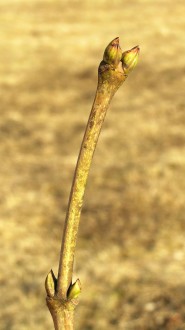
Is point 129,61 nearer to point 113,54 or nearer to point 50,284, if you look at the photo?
point 113,54

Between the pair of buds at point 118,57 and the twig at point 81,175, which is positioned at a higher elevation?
the pair of buds at point 118,57

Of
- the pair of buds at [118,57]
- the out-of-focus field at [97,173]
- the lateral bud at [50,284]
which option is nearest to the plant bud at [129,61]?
the pair of buds at [118,57]

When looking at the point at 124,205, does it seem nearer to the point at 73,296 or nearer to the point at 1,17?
the point at 73,296

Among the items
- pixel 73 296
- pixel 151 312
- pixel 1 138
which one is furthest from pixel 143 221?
pixel 73 296

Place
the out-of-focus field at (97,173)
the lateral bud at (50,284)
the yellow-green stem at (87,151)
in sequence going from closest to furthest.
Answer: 1. the yellow-green stem at (87,151)
2. the lateral bud at (50,284)
3. the out-of-focus field at (97,173)

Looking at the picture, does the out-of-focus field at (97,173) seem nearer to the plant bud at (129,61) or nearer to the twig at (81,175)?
the twig at (81,175)

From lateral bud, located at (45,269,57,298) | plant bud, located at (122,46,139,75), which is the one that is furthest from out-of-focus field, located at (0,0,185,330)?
plant bud, located at (122,46,139,75)

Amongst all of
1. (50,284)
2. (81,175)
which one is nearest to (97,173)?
(50,284)
